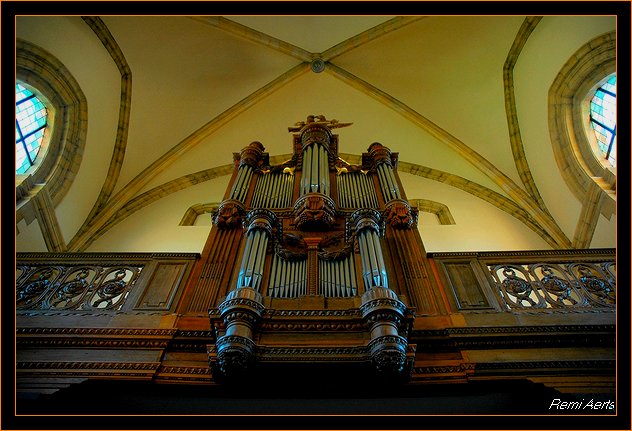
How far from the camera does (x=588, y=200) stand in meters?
9.64

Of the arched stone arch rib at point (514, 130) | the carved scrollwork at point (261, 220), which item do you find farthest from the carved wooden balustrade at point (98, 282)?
the arched stone arch rib at point (514, 130)

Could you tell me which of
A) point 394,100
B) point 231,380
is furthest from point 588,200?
point 231,380

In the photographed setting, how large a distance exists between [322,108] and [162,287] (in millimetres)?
9658

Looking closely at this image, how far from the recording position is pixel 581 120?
33.1 feet

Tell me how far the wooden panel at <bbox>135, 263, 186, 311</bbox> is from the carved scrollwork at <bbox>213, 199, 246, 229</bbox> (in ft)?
3.24

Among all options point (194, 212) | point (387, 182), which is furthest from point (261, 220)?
point (194, 212)

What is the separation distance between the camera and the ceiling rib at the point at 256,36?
1204cm

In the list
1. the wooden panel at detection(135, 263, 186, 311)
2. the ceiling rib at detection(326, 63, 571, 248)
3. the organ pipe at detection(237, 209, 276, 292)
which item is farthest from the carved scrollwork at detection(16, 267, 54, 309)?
the ceiling rib at detection(326, 63, 571, 248)

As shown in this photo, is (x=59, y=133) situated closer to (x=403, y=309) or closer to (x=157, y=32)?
(x=157, y=32)

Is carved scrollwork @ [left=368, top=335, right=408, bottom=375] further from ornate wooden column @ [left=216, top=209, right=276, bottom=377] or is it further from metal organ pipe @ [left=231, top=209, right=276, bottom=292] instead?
metal organ pipe @ [left=231, top=209, right=276, bottom=292]

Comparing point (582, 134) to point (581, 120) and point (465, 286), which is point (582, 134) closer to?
point (581, 120)

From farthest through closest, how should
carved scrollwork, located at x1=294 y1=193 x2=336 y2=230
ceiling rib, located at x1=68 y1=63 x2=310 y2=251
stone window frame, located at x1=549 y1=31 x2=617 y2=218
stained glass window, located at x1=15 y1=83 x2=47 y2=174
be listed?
ceiling rib, located at x1=68 y1=63 x2=310 y2=251, stone window frame, located at x1=549 y1=31 x2=617 y2=218, stained glass window, located at x1=15 y1=83 x2=47 y2=174, carved scrollwork, located at x1=294 y1=193 x2=336 y2=230

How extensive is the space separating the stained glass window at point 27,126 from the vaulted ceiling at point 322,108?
1.11 m

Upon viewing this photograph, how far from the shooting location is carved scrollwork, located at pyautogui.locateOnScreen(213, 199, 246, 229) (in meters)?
6.59
